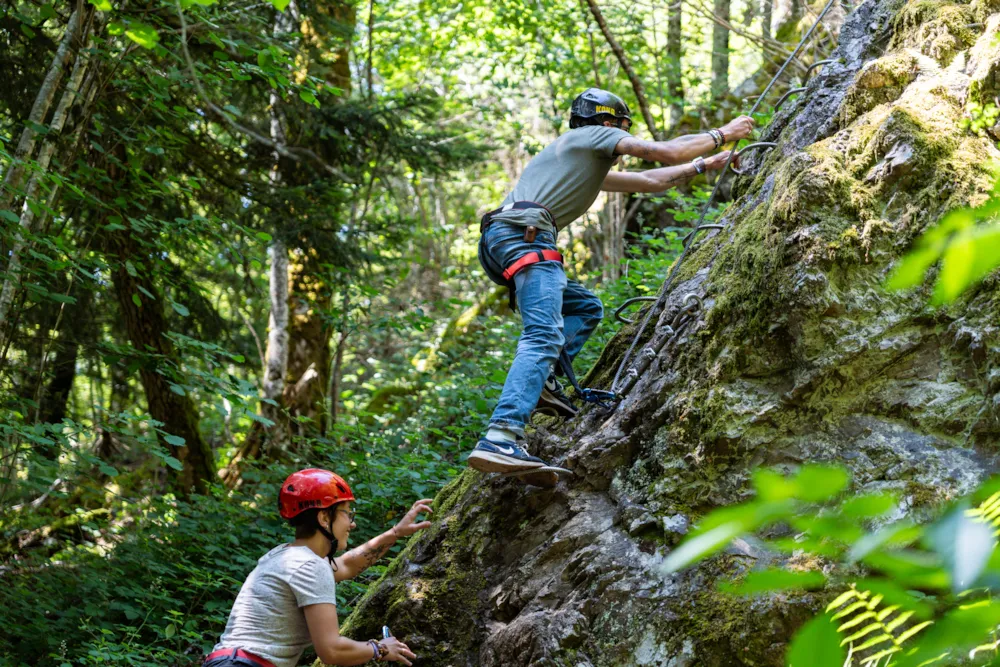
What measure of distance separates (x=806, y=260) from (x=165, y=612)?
539cm

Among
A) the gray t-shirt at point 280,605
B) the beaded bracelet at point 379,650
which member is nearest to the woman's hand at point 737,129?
the gray t-shirt at point 280,605

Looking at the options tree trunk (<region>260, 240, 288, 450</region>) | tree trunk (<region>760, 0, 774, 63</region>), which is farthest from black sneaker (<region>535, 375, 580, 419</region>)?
tree trunk (<region>760, 0, 774, 63</region>)

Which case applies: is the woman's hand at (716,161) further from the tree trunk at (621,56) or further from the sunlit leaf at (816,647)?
the tree trunk at (621,56)

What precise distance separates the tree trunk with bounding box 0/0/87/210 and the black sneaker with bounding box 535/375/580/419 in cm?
398

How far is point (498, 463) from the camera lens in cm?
389

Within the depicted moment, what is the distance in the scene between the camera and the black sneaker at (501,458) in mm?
3902

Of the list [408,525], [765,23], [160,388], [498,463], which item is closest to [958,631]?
[498,463]

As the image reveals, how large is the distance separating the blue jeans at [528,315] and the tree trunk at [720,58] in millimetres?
8114

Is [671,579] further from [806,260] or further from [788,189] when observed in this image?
[788,189]

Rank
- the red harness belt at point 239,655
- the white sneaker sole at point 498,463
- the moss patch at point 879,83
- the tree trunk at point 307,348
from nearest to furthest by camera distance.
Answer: the red harness belt at point 239,655
the white sneaker sole at point 498,463
the moss patch at point 879,83
the tree trunk at point 307,348

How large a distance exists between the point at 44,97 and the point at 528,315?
13.8 ft

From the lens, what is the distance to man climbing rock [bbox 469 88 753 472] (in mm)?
4273

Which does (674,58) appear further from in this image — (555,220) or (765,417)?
(765,417)

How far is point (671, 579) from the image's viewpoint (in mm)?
3451
